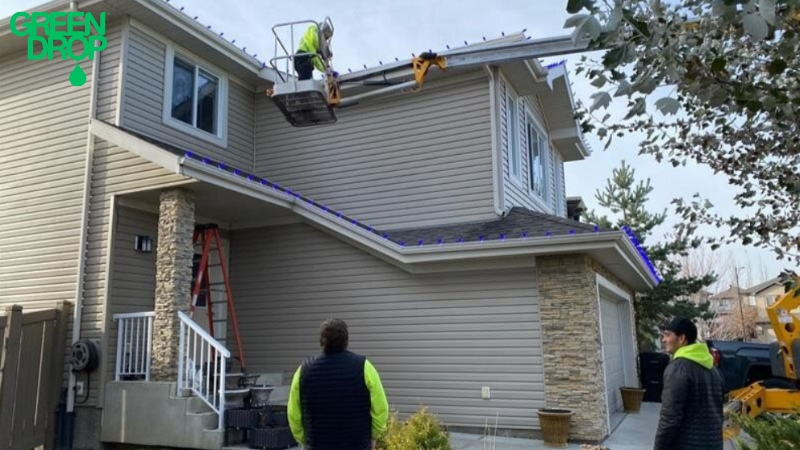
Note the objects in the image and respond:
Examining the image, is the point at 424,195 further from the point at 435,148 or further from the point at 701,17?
the point at 701,17

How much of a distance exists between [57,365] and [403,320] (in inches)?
190

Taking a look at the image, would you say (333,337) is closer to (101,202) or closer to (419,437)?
(419,437)

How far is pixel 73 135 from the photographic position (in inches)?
356

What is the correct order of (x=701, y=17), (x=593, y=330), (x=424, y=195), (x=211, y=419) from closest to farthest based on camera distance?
(x=701, y=17) < (x=211, y=419) < (x=593, y=330) < (x=424, y=195)

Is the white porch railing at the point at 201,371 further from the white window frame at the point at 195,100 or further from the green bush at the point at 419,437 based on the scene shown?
the white window frame at the point at 195,100

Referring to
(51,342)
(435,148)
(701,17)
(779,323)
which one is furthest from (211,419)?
(779,323)

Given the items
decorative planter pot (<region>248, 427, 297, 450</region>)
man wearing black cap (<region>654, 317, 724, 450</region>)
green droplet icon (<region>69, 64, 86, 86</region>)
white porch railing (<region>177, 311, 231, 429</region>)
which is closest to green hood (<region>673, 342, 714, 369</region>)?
man wearing black cap (<region>654, 317, 724, 450</region>)

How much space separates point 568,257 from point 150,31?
720 centimetres

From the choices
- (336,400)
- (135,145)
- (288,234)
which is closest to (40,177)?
(135,145)

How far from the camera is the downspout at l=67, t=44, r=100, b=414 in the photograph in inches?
317

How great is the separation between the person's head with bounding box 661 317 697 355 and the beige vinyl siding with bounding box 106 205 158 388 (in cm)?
699

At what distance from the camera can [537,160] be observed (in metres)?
12.6

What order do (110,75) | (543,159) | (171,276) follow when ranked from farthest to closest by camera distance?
(543,159) < (110,75) < (171,276)

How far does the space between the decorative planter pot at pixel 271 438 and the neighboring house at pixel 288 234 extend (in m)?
0.42
